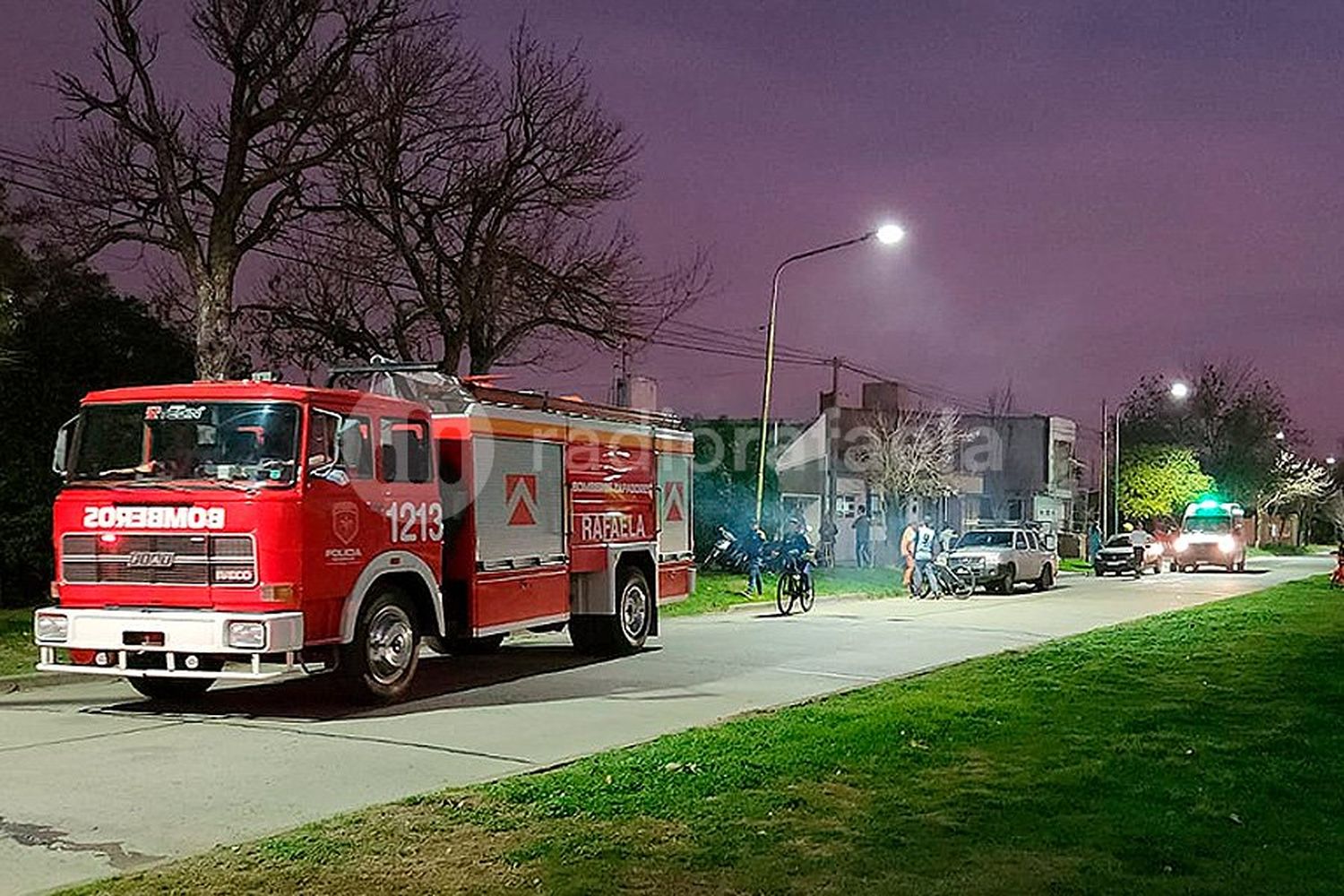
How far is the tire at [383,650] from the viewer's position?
1243cm

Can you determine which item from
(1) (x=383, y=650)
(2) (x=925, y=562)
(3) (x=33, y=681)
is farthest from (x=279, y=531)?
(2) (x=925, y=562)

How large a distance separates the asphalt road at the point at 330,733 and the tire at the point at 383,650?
21 centimetres

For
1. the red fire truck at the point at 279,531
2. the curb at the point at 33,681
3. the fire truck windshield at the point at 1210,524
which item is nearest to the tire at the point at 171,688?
the red fire truck at the point at 279,531

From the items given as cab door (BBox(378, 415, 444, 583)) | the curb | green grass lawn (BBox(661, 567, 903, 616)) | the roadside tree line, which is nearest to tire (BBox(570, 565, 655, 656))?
cab door (BBox(378, 415, 444, 583))

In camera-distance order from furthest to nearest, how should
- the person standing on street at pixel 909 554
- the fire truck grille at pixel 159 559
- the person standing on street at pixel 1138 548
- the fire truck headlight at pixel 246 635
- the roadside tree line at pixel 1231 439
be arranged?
1. the roadside tree line at pixel 1231 439
2. the person standing on street at pixel 1138 548
3. the person standing on street at pixel 909 554
4. the fire truck grille at pixel 159 559
5. the fire truck headlight at pixel 246 635

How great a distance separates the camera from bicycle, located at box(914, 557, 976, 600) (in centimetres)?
3183

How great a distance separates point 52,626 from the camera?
39.4 feet

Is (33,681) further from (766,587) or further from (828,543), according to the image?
(828,543)

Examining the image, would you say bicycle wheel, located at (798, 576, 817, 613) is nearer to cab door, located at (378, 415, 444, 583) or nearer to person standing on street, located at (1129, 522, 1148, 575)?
cab door, located at (378, 415, 444, 583)

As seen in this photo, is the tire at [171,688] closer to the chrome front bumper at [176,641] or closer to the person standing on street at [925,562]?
the chrome front bumper at [176,641]

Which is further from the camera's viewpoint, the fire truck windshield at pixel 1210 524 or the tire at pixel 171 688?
the fire truck windshield at pixel 1210 524

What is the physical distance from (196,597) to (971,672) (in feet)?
25.6

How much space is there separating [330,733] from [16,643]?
810cm

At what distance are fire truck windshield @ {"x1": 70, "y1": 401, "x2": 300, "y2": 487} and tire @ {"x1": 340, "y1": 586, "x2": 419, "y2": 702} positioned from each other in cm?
162
